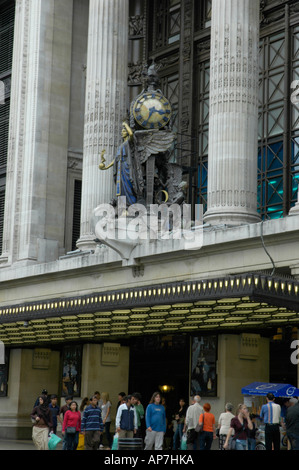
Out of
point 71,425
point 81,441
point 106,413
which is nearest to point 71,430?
point 71,425

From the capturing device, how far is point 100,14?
33.9 meters

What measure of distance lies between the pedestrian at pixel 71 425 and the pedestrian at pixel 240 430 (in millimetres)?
3747

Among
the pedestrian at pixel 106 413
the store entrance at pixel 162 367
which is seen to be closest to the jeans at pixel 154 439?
the pedestrian at pixel 106 413

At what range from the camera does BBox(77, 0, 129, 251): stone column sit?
108ft

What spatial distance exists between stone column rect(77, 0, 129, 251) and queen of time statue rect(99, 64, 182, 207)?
1.13m

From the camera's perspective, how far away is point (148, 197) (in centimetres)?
3136

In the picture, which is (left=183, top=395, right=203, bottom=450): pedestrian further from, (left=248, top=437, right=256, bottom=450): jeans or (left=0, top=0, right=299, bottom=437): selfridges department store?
(left=0, top=0, right=299, bottom=437): selfridges department store

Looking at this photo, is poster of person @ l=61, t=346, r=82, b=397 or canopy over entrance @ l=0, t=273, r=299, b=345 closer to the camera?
canopy over entrance @ l=0, t=273, r=299, b=345

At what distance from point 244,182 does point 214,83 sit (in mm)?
3379

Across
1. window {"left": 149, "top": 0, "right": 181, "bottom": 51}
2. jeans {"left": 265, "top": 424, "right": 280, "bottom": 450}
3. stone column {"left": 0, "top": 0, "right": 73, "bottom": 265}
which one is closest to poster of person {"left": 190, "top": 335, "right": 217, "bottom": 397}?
jeans {"left": 265, "top": 424, "right": 280, "bottom": 450}

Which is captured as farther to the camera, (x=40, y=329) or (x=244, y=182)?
(x=40, y=329)

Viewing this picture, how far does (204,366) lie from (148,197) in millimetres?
5984
